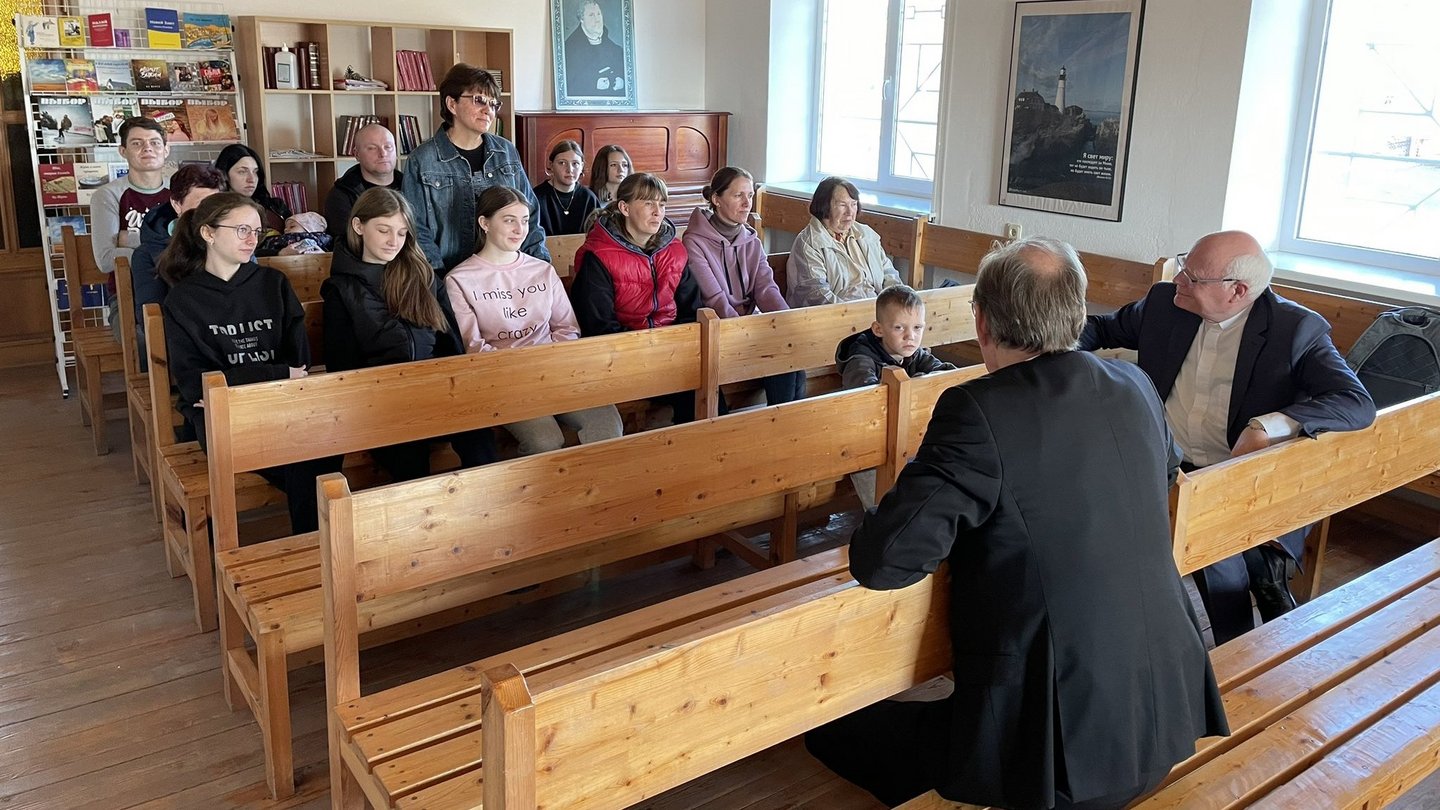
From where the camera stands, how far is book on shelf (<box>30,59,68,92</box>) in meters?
5.33

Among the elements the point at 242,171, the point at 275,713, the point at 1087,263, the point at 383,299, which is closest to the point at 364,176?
the point at 242,171

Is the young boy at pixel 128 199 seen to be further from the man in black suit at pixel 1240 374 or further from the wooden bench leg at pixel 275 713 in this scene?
the man in black suit at pixel 1240 374

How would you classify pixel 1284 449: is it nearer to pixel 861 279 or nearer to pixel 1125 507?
pixel 1125 507

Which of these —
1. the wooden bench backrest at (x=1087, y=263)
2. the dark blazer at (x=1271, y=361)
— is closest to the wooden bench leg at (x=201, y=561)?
the dark blazer at (x=1271, y=361)

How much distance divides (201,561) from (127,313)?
49.6 inches

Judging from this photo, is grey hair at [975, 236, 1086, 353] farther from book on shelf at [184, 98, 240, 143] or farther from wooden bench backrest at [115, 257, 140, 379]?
book on shelf at [184, 98, 240, 143]

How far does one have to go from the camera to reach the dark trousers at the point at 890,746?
217 centimetres

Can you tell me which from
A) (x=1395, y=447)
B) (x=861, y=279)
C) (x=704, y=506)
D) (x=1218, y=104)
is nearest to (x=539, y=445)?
(x=704, y=506)

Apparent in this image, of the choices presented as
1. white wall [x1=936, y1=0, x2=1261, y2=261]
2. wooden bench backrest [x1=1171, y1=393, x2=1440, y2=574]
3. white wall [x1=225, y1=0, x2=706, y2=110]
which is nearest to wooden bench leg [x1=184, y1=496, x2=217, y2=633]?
wooden bench backrest [x1=1171, y1=393, x2=1440, y2=574]

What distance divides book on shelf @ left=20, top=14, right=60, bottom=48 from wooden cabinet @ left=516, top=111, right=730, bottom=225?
2416 millimetres

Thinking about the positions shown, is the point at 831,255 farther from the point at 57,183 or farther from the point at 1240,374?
the point at 57,183

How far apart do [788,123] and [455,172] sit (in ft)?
12.1

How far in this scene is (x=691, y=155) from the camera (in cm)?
752

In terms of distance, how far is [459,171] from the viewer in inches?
166
